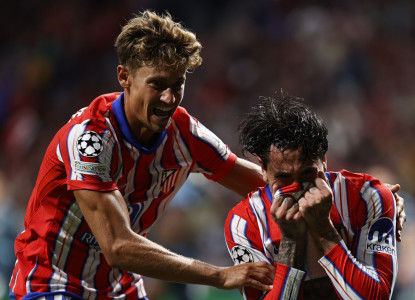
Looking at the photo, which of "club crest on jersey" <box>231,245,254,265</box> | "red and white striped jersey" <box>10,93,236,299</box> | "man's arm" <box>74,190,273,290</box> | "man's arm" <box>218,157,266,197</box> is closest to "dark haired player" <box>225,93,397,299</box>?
"club crest on jersey" <box>231,245,254,265</box>

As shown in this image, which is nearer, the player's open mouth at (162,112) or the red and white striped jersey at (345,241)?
the red and white striped jersey at (345,241)

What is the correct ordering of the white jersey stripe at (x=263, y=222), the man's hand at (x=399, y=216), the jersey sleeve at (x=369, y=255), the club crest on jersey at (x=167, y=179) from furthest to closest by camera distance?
the club crest on jersey at (x=167, y=179)
the man's hand at (x=399, y=216)
the white jersey stripe at (x=263, y=222)
the jersey sleeve at (x=369, y=255)

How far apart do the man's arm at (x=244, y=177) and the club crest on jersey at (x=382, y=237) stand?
89 centimetres

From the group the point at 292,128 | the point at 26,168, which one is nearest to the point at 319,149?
the point at 292,128

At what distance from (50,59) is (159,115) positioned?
6.26 m

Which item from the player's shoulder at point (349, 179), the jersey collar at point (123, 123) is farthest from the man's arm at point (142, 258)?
the player's shoulder at point (349, 179)

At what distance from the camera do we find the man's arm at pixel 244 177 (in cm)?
348

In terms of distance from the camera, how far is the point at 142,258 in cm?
266

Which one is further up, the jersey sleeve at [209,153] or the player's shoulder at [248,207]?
the jersey sleeve at [209,153]

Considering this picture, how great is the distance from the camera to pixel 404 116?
723 cm

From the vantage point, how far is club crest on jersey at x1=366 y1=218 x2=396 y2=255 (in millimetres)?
2633

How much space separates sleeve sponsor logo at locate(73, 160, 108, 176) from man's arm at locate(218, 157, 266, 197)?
3.15ft

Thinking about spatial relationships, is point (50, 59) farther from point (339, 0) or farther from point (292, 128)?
point (292, 128)

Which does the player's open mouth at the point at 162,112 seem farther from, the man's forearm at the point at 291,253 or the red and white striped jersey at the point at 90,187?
the man's forearm at the point at 291,253
